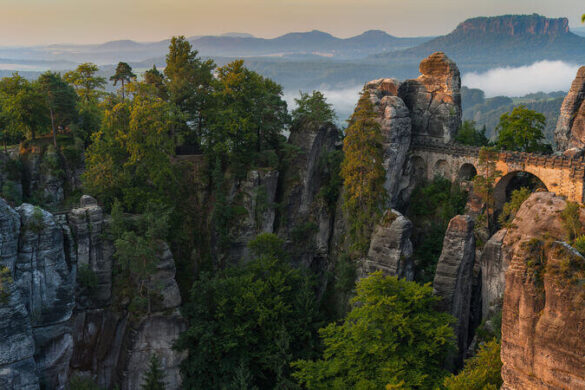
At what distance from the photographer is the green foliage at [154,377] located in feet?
84.4

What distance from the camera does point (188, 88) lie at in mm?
36531

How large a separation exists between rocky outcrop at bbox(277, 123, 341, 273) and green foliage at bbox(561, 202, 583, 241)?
21.3m

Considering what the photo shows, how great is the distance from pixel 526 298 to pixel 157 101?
2613 cm

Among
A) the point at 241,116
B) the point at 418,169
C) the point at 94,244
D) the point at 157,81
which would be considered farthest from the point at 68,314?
the point at 418,169

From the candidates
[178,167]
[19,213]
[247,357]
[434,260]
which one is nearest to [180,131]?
[178,167]

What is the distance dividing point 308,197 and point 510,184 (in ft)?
57.2

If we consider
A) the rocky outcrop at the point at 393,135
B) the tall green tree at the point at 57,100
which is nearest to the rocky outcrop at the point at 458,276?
the rocky outcrop at the point at 393,135

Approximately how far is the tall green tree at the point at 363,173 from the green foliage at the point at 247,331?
6.84 metres

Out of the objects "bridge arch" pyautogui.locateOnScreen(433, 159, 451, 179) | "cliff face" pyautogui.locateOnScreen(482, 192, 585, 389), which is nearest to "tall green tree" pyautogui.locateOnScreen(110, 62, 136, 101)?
"bridge arch" pyautogui.locateOnScreen(433, 159, 451, 179)

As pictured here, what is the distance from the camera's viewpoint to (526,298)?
1439cm

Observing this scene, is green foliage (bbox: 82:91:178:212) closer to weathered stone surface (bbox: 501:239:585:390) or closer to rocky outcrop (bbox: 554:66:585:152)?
weathered stone surface (bbox: 501:239:585:390)

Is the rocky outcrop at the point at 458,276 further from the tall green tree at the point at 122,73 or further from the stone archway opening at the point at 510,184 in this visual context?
the tall green tree at the point at 122,73

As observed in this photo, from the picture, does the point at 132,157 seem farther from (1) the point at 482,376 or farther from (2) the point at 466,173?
(2) the point at 466,173

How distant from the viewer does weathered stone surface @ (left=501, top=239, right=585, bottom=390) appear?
13.4 metres
